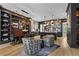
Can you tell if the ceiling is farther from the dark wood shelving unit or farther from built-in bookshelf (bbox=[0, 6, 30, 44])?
the dark wood shelving unit

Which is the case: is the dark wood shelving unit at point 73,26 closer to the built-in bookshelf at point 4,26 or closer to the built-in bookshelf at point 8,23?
the built-in bookshelf at point 8,23

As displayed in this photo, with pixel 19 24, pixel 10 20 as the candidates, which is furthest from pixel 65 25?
pixel 10 20

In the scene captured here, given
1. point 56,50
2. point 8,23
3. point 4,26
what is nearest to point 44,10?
point 8,23

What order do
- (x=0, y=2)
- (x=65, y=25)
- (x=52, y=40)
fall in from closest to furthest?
1. (x=0, y=2)
2. (x=65, y=25)
3. (x=52, y=40)

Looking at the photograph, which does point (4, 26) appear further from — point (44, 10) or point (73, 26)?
point (73, 26)

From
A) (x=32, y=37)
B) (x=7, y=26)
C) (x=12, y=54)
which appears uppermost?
(x=7, y=26)

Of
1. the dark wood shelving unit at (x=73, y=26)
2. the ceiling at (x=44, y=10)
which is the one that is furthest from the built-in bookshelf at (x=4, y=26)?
the dark wood shelving unit at (x=73, y=26)

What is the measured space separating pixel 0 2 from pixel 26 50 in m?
1.86

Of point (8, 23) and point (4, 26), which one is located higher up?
point (8, 23)

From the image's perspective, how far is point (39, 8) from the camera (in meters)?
5.31

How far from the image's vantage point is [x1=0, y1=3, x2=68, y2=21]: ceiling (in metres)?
5.14

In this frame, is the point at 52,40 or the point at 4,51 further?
the point at 52,40

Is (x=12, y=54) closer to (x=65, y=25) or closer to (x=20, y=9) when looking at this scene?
(x=20, y=9)

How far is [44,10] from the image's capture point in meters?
5.37
